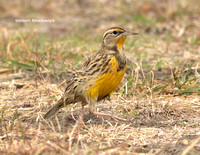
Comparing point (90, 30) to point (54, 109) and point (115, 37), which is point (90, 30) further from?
point (54, 109)

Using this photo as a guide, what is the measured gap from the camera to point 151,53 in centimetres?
735

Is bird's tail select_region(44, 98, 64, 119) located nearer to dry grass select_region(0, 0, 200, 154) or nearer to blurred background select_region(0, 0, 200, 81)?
dry grass select_region(0, 0, 200, 154)

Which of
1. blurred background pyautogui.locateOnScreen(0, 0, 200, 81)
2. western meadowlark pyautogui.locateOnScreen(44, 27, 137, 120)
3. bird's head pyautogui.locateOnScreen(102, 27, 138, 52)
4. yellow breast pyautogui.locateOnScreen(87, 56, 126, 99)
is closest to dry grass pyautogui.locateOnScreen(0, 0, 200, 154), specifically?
blurred background pyautogui.locateOnScreen(0, 0, 200, 81)

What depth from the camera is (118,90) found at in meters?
5.36

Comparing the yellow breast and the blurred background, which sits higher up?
the blurred background

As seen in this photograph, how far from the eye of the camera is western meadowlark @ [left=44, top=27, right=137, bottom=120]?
417 cm

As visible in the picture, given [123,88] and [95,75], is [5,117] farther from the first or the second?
[123,88]

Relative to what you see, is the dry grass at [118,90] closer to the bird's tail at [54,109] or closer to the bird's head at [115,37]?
the bird's tail at [54,109]

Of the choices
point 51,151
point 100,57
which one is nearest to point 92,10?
point 100,57

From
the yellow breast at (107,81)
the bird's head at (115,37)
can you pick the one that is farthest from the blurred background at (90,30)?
the yellow breast at (107,81)

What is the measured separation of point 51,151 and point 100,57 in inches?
59.5

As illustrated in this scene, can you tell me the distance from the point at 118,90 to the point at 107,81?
1.23m

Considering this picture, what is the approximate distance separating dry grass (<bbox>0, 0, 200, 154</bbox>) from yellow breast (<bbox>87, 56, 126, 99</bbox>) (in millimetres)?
372

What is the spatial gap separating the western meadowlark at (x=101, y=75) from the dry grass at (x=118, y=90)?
10.4 inches
